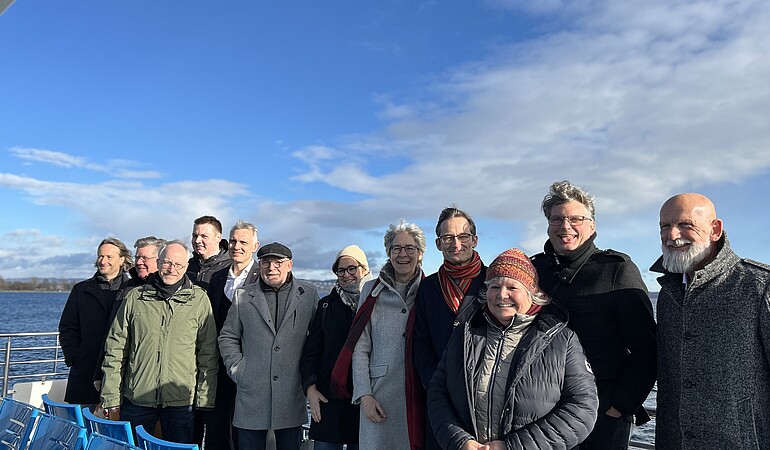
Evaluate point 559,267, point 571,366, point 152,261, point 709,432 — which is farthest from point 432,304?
point 152,261

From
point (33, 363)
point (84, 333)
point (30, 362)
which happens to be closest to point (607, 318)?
point (84, 333)

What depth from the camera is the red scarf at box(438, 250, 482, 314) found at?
2.81 meters

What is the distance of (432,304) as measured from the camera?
2.86 meters

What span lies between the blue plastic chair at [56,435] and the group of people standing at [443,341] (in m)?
0.85

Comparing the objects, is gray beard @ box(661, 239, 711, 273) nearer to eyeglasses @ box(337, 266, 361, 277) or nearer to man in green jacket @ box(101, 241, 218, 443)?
eyeglasses @ box(337, 266, 361, 277)

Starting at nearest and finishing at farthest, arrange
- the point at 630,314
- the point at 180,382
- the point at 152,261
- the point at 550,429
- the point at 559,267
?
the point at 550,429 < the point at 630,314 < the point at 559,267 < the point at 180,382 < the point at 152,261

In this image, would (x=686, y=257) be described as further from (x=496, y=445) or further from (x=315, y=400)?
(x=315, y=400)

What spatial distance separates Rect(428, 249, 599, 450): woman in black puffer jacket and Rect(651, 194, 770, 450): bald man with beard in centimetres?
47

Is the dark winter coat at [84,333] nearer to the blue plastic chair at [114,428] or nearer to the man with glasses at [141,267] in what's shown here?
the man with glasses at [141,267]

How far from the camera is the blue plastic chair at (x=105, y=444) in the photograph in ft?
6.99

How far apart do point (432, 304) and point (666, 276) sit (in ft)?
3.42

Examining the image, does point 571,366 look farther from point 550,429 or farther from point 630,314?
point 630,314

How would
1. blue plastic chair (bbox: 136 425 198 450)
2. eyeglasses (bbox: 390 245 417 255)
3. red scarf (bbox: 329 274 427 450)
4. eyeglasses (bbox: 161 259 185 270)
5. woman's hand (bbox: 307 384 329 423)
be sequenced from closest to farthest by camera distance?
1. blue plastic chair (bbox: 136 425 198 450)
2. red scarf (bbox: 329 274 427 450)
3. eyeglasses (bbox: 390 245 417 255)
4. woman's hand (bbox: 307 384 329 423)
5. eyeglasses (bbox: 161 259 185 270)

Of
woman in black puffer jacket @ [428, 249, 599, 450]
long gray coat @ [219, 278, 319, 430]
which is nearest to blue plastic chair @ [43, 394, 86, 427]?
long gray coat @ [219, 278, 319, 430]
